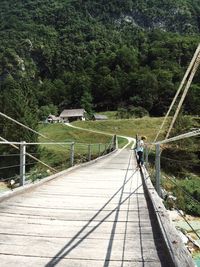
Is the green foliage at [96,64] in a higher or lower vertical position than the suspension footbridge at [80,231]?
higher

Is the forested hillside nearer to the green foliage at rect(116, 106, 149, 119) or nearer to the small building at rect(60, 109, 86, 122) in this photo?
the green foliage at rect(116, 106, 149, 119)

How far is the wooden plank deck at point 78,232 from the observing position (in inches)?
161

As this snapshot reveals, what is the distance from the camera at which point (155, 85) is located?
4990 inches

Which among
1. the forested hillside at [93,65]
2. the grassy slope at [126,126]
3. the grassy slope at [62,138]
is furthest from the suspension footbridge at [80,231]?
the forested hillside at [93,65]

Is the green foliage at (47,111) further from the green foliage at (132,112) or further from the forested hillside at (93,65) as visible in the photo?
the green foliage at (132,112)

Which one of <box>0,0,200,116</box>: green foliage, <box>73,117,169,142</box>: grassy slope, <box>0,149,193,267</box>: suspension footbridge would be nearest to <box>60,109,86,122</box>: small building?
<box>0,0,200,116</box>: green foliage

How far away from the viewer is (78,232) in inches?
202

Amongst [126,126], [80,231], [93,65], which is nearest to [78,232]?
[80,231]

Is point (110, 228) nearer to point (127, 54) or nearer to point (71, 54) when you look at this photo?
point (127, 54)

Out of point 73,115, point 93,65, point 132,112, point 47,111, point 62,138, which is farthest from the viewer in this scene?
point 93,65

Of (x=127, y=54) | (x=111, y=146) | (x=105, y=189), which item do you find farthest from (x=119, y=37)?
(x=105, y=189)

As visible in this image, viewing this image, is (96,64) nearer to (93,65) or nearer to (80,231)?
(93,65)

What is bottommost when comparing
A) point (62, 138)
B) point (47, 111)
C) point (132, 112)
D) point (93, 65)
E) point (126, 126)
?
point (62, 138)

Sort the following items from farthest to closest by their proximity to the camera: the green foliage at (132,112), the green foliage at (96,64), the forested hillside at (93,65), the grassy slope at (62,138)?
the green foliage at (96,64), the forested hillside at (93,65), the green foliage at (132,112), the grassy slope at (62,138)
